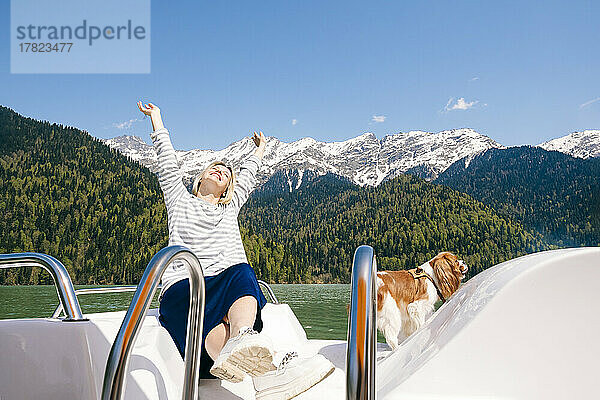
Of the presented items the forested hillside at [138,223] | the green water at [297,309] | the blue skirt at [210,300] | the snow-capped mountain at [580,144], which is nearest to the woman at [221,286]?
the blue skirt at [210,300]

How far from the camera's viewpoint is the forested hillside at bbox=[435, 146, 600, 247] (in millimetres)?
81688

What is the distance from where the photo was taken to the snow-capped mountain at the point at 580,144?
15162cm

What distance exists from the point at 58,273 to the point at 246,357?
76 cm

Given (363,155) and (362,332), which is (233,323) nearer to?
(362,332)

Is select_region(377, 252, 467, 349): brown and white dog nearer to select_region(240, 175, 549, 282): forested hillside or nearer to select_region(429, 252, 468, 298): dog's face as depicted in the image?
select_region(429, 252, 468, 298): dog's face

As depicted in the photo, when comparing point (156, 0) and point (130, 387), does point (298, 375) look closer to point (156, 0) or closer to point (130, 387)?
point (130, 387)

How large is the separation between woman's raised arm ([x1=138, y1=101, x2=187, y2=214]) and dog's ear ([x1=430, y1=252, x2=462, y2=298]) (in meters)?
1.91

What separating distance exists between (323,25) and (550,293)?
94.0 metres

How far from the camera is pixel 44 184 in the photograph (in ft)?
216

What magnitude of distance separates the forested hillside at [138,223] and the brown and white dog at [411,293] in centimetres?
5133

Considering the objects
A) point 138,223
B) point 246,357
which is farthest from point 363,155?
point 246,357

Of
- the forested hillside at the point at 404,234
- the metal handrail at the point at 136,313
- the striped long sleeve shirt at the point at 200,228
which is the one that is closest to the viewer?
the metal handrail at the point at 136,313

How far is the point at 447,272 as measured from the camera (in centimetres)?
357

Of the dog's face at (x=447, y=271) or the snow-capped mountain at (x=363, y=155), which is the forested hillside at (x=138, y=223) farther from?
the snow-capped mountain at (x=363, y=155)
